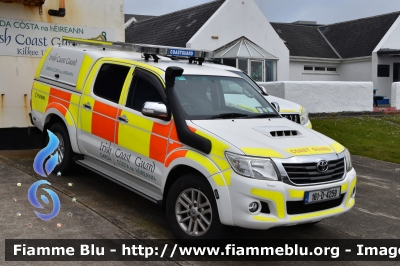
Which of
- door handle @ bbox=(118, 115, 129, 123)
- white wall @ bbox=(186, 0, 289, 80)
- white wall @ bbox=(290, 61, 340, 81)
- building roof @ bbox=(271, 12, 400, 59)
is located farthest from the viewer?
building roof @ bbox=(271, 12, 400, 59)

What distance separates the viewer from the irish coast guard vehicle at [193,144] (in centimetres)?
468

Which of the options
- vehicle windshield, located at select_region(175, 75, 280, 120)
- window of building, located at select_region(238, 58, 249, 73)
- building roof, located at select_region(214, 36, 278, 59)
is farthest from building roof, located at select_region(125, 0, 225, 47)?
vehicle windshield, located at select_region(175, 75, 280, 120)

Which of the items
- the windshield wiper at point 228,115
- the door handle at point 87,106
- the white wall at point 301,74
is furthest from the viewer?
the white wall at point 301,74

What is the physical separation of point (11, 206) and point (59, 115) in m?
1.76

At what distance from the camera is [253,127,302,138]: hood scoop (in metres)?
5.26

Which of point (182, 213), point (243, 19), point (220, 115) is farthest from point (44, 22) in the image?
point (243, 19)

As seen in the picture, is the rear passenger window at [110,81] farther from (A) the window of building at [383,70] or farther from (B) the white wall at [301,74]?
(A) the window of building at [383,70]

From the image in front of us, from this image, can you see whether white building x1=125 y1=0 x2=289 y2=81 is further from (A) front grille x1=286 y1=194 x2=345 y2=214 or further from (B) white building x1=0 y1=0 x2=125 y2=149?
(A) front grille x1=286 y1=194 x2=345 y2=214

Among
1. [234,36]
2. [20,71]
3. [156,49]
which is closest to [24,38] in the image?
[20,71]

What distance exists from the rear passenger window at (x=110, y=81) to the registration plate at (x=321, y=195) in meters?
2.88

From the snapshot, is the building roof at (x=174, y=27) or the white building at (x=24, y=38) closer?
the white building at (x=24, y=38)

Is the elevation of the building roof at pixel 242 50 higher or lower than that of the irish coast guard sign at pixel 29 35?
higher

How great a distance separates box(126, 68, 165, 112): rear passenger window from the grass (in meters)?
7.29

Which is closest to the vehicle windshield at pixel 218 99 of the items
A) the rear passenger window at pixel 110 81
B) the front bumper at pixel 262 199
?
the rear passenger window at pixel 110 81
